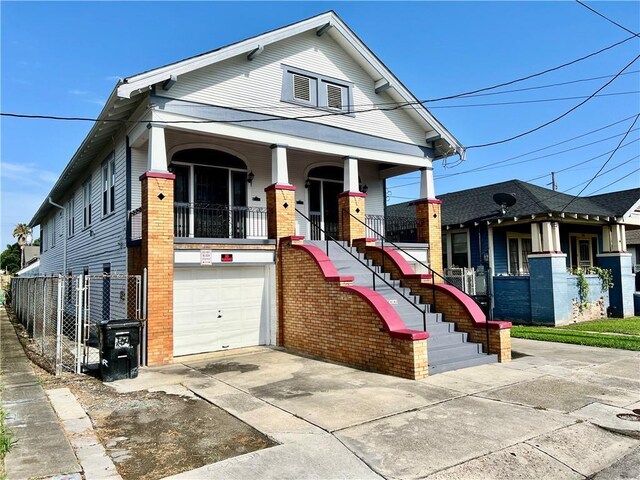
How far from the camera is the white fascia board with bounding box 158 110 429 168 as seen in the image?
10625mm

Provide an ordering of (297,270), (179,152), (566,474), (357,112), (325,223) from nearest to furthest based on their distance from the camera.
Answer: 1. (566,474)
2. (297,270)
3. (179,152)
4. (357,112)
5. (325,223)

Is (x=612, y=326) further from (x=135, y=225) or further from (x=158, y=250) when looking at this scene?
(x=135, y=225)

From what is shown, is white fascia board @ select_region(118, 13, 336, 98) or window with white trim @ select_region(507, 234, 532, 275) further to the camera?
window with white trim @ select_region(507, 234, 532, 275)

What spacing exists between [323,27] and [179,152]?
5348mm

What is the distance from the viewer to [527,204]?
18047mm

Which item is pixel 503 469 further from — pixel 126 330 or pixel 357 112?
pixel 357 112

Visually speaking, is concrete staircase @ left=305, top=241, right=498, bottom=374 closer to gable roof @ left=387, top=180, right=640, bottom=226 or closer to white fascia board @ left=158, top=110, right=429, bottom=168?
white fascia board @ left=158, top=110, right=429, bottom=168

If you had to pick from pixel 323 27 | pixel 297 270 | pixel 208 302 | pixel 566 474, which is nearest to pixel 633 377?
pixel 566 474

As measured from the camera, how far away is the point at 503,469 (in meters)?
4.43

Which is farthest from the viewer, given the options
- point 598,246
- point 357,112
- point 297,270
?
point 598,246

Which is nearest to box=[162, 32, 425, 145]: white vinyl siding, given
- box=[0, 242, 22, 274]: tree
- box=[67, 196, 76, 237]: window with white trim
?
box=[67, 196, 76, 237]: window with white trim

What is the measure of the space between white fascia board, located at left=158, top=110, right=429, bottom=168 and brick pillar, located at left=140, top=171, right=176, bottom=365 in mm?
1394

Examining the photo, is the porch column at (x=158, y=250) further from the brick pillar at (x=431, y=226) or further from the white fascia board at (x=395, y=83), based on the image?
the brick pillar at (x=431, y=226)

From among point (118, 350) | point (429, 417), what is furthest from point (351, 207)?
point (429, 417)
